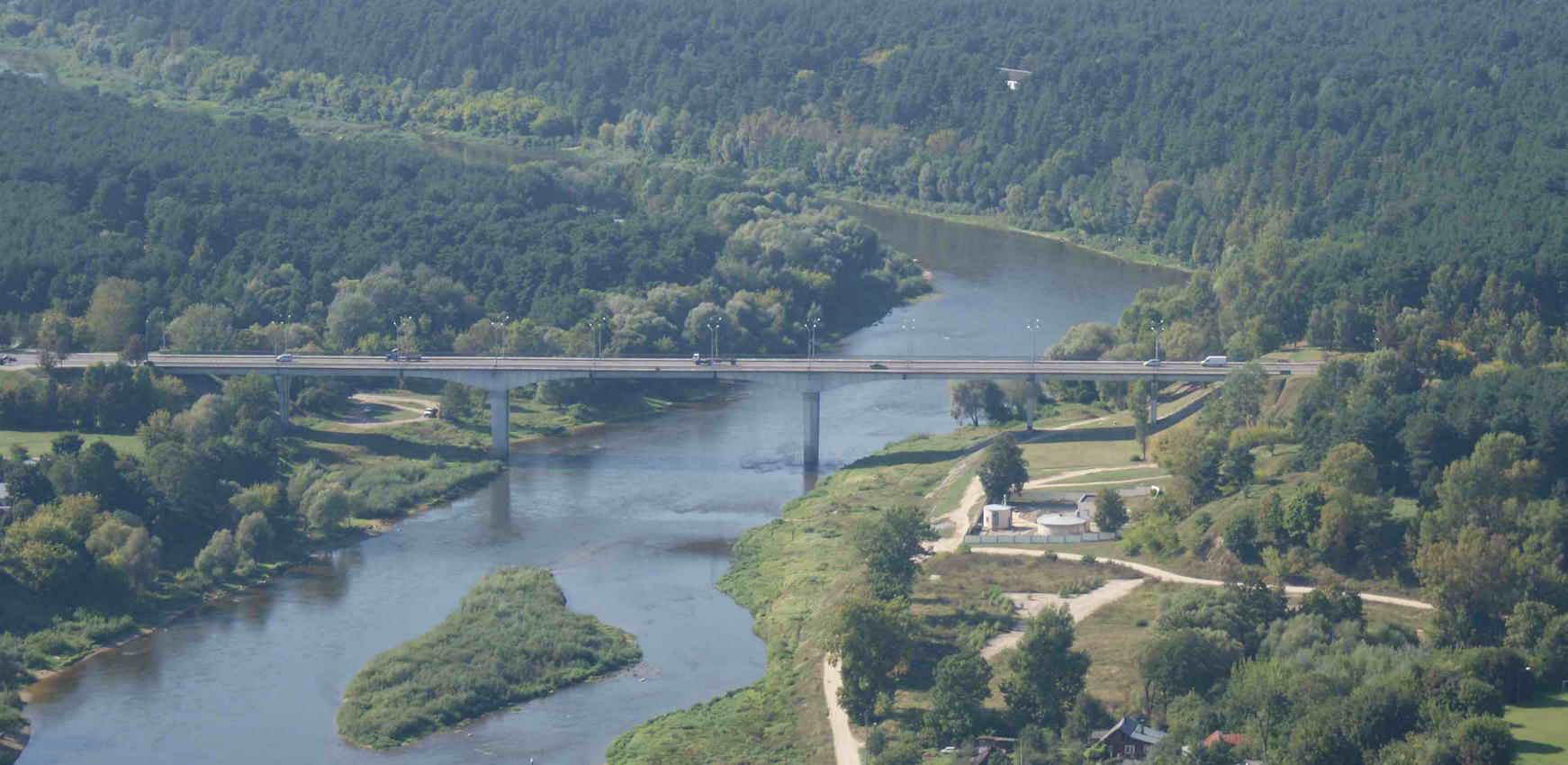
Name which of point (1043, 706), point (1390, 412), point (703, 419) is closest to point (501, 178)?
point (703, 419)

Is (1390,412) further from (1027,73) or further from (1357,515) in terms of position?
(1027,73)

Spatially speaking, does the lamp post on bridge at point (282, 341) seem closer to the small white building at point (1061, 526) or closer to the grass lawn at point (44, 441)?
the grass lawn at point (44, 441)

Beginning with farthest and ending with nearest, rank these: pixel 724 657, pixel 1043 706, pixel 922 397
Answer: pixel 922 397 → pixel 724 657 → pixel 1043 706

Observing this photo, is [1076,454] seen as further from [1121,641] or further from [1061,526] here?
[1121,641]

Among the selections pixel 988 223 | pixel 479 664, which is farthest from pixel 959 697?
pixel 988 223

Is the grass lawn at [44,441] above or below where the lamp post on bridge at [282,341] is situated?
below

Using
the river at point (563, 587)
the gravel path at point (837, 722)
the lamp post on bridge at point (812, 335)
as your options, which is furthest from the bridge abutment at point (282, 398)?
the gravel path at point (837, 722)
